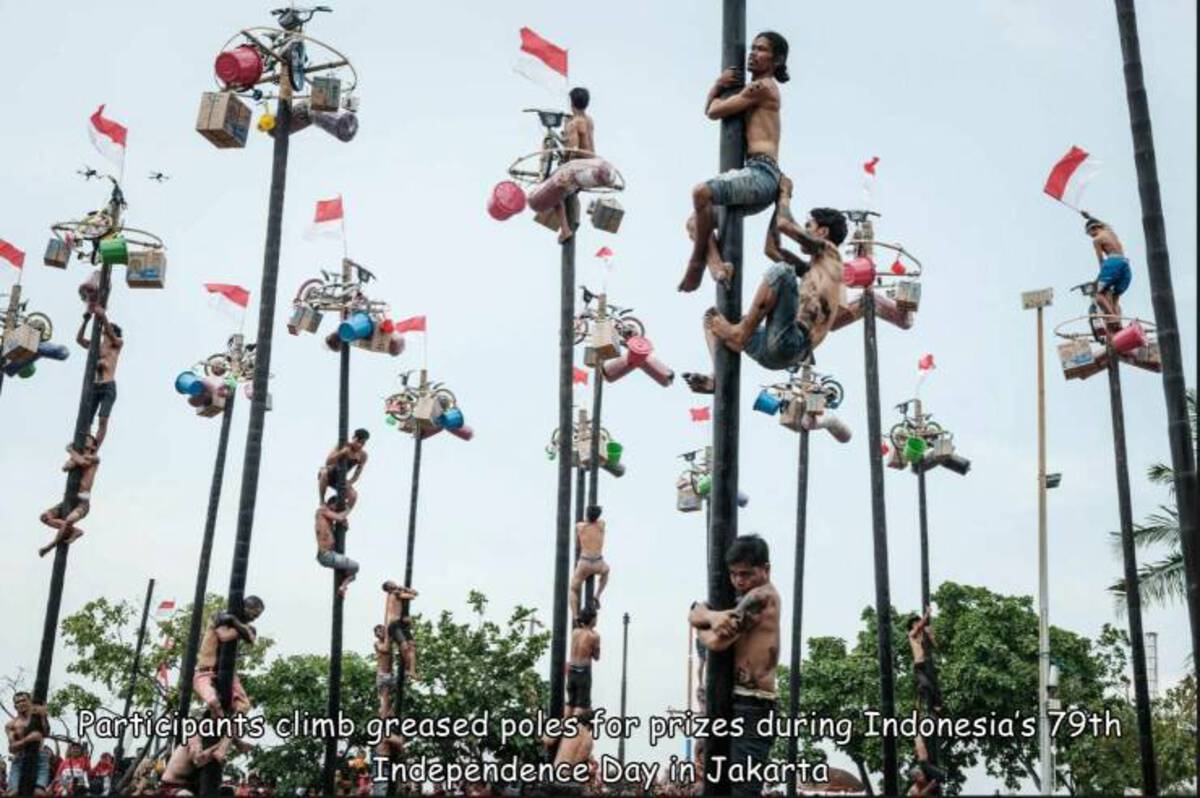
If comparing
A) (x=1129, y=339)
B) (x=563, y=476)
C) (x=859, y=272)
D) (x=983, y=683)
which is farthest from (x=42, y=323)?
(x=983, y=683)

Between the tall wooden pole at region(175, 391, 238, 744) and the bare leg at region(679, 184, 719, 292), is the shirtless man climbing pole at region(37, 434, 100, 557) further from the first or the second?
the bare leg at region(679, 184, 719, 292)

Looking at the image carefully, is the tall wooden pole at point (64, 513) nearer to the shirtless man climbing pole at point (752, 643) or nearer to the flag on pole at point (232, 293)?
the flag on pole at point (232, 293)

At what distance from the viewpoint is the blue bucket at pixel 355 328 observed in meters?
20.4

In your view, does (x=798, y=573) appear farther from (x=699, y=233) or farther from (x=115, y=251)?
(x=699, y=233)

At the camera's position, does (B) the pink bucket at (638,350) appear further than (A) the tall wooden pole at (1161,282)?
Yes

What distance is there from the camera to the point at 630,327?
23672 mm

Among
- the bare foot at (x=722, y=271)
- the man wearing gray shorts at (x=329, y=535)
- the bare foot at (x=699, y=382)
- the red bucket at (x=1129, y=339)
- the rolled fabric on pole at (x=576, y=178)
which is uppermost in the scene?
the rolled fabric on pole at (x=576, y=178)

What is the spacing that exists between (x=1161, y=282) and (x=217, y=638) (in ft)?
32.8

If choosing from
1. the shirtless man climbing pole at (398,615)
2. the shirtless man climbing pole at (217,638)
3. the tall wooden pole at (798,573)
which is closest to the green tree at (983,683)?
the tall wooden pole at (798,573)

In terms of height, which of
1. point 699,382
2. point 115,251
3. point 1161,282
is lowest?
point 699,382

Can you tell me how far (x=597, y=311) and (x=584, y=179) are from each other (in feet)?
24.7

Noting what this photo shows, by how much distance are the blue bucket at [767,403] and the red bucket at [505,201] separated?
990 centimetres

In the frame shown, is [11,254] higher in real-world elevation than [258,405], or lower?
higher

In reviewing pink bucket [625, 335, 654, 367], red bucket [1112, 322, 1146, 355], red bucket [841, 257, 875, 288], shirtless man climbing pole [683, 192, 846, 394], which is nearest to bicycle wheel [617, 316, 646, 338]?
pink bucket [625, 335, 654, 367]
